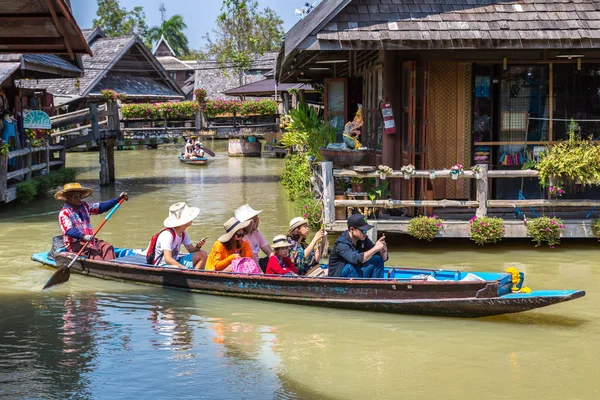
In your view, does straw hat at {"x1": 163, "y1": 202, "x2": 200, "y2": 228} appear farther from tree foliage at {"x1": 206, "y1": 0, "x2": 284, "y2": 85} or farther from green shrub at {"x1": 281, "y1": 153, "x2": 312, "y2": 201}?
tree foliage at {"x1": 206, "y1": 0, "x2": 284, "y2": 85}

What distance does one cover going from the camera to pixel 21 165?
68.4 ft

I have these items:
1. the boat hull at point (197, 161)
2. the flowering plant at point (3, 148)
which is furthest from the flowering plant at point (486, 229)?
the boat hull at point (197, 161)

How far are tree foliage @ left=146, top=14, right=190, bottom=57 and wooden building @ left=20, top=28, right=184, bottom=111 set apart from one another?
43.1 metres

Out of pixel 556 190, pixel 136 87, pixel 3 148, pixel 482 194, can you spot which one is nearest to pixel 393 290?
pixel 482 194

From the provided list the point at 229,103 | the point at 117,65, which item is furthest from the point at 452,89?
the point at 117,65

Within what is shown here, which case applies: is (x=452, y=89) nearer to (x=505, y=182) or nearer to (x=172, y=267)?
(x=505, y=182)

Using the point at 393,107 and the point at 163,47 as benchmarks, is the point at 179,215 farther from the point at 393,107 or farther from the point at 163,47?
the point at 163,47

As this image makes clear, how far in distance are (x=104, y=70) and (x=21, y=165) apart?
19.8m

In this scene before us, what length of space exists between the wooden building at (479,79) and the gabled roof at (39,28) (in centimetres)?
454

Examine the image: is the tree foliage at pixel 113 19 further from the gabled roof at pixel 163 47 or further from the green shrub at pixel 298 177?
the green shrub at pixel 298 177

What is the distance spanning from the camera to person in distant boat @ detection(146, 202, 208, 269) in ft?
35.4

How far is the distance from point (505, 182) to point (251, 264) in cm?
578

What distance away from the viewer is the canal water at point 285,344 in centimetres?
730

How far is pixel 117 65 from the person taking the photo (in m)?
41.9
